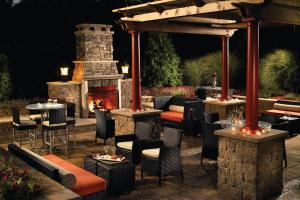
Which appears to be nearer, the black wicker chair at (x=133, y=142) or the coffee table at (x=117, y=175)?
the coffee table at (x=117, y=175)

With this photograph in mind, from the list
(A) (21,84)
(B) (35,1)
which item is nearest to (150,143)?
(A) (21,84)

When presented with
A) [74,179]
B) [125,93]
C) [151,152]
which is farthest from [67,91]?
[74,179]

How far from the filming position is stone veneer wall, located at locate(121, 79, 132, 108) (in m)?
14.0

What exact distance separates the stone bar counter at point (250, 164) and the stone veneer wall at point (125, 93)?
774 cm

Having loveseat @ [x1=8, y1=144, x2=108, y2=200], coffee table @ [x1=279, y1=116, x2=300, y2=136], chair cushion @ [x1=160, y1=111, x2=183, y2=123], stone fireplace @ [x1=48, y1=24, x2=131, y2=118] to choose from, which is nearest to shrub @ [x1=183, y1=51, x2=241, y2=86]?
stone fireplace @ [x1=48, y1=24, x2=131, y2=118]

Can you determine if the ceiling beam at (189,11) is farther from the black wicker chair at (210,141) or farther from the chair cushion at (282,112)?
the chair cushion at (282,112)

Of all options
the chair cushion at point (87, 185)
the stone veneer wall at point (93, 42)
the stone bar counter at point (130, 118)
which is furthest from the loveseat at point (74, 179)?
the stone veneer wall at point (93, 42)

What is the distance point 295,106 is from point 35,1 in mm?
11266

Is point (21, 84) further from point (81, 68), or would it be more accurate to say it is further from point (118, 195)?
point (118, 195)

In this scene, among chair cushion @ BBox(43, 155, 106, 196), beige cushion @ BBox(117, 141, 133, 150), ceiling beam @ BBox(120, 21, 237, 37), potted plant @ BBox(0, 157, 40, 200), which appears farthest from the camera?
ceiling beam @ BBox(120, 21, 237, 37)

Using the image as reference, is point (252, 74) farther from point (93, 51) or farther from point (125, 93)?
point (125, 93)

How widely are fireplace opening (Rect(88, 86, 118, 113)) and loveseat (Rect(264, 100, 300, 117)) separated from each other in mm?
5246

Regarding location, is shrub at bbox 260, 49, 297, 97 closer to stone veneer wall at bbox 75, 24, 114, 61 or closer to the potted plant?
stone veneer wall at bbox 75, 24, 114, 61

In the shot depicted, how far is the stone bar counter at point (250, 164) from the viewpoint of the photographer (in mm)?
6105
